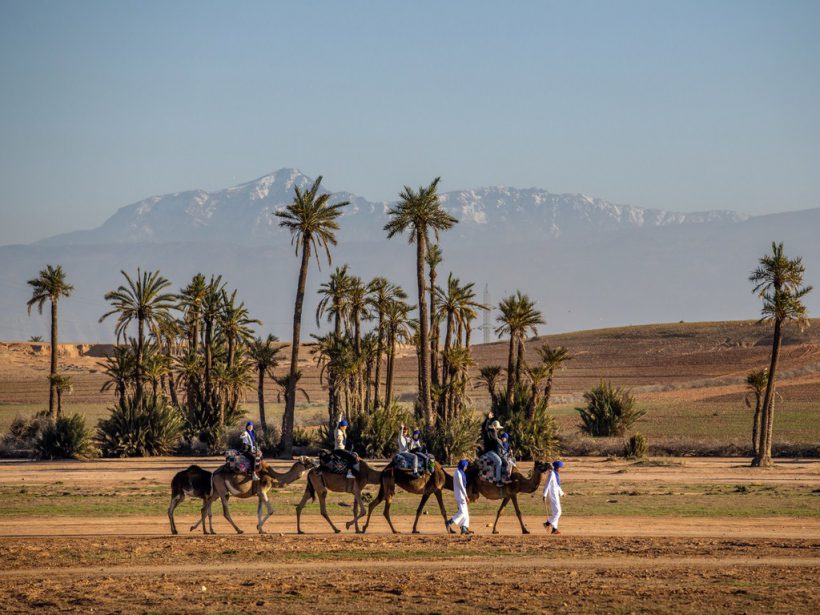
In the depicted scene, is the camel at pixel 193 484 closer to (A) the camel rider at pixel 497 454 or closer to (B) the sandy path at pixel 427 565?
(B) the sandy path at pixel 427 565

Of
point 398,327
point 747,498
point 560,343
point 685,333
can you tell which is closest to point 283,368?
point 560,343

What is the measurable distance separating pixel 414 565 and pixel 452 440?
27.3 metres

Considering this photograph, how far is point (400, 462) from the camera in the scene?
1038 inches

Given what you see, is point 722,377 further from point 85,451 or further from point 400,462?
point 400,462

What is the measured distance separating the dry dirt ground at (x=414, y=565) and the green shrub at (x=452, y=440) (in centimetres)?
1765

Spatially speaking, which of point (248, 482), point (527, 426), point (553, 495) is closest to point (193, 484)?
point (248, 482)

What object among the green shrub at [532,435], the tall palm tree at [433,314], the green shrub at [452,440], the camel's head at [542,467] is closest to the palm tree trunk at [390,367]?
the tall palm tree at [433,314]

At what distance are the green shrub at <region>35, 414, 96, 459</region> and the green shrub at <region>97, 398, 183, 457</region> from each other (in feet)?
4.94

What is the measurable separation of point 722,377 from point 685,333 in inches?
1818

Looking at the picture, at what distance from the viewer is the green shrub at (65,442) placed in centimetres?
5594

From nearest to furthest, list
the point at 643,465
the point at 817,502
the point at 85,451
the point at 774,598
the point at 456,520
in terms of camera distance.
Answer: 1. the point at 774,598
2. the point at 456,520
3. the point at 817,502
4. the point at 643,465
5. the point at 85,451

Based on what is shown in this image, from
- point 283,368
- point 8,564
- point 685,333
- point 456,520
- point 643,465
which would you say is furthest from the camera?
point 685,333

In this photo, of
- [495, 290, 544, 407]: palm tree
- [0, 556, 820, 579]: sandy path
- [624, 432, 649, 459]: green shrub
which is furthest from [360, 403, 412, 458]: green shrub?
[0, 556, 820, 579]: sandy path

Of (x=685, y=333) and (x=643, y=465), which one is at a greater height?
Answer: (x=685, y=333)
